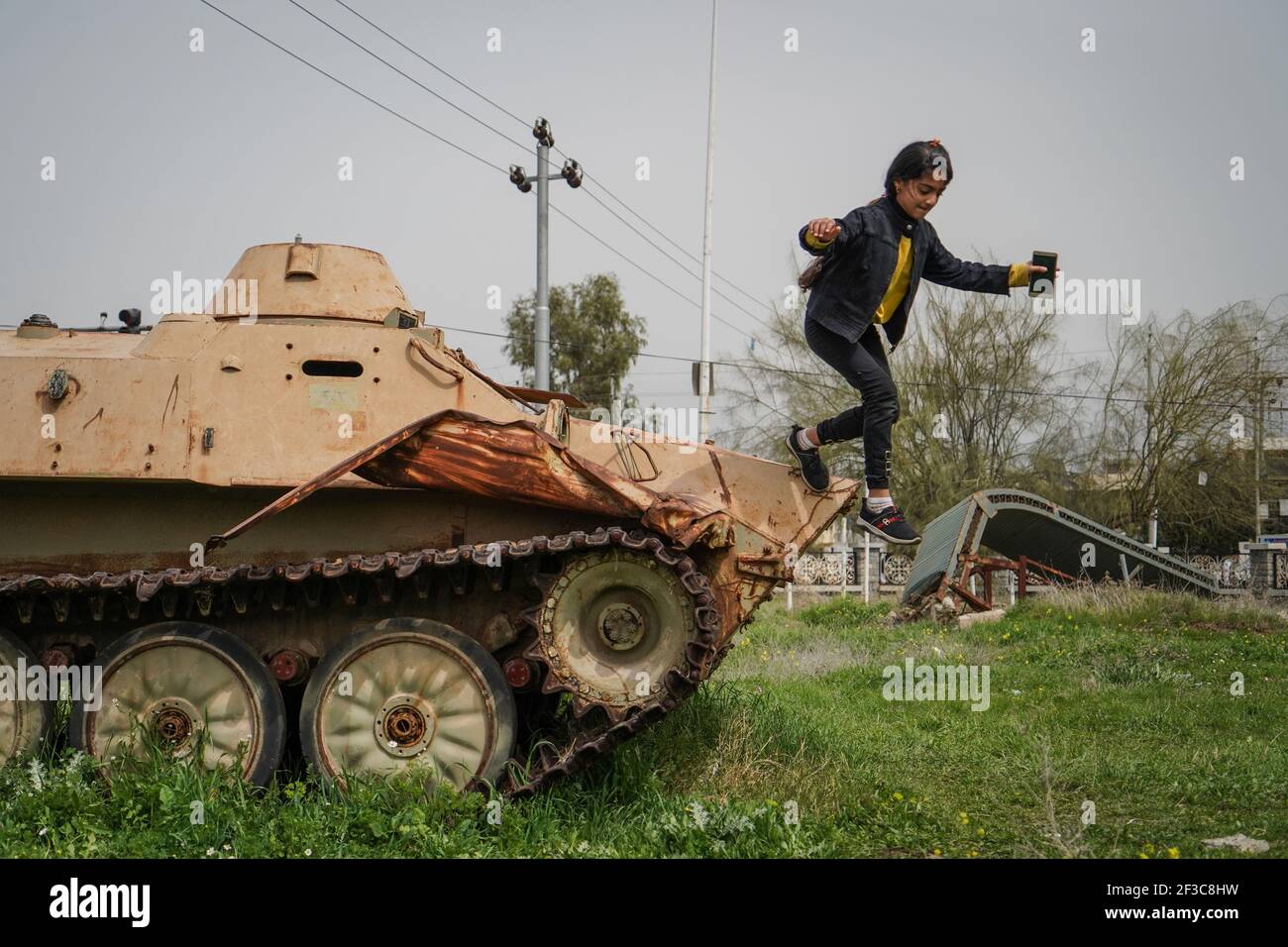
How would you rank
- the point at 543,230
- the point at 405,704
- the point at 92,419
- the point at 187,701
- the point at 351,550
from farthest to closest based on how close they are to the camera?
the point at 543,230 → the point at 351,550 → the point at 92,419 → the point at 187,701 → the point at 405,704

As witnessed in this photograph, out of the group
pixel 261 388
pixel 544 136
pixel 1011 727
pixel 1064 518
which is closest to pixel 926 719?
pixel 1011 727

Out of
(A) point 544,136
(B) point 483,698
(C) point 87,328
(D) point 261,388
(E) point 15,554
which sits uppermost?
(A) point 544,136

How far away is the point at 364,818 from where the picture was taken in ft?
19.5

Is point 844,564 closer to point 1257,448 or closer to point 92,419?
point 1257,448

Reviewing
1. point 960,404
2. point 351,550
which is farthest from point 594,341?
point 351,550

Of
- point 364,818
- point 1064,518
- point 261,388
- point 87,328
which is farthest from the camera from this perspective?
point 1064,518

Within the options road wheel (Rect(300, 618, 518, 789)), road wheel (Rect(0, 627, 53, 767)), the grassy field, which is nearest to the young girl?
the grassy field

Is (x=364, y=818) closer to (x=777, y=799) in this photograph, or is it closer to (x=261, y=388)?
(x=777, y=799)

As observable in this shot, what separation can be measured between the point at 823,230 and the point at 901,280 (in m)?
0.69

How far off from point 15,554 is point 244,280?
2122 millimetres

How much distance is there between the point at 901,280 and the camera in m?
6.04

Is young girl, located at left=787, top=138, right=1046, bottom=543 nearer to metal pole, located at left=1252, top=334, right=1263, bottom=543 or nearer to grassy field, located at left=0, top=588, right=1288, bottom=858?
grassy field, located at left=0, top=588, right=1288, bottom=858

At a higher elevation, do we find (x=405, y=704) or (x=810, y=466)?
(x=810, y=466)

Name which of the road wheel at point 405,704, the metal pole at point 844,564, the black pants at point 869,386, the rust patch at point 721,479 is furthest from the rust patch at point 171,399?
the metal pole at point 844,564
